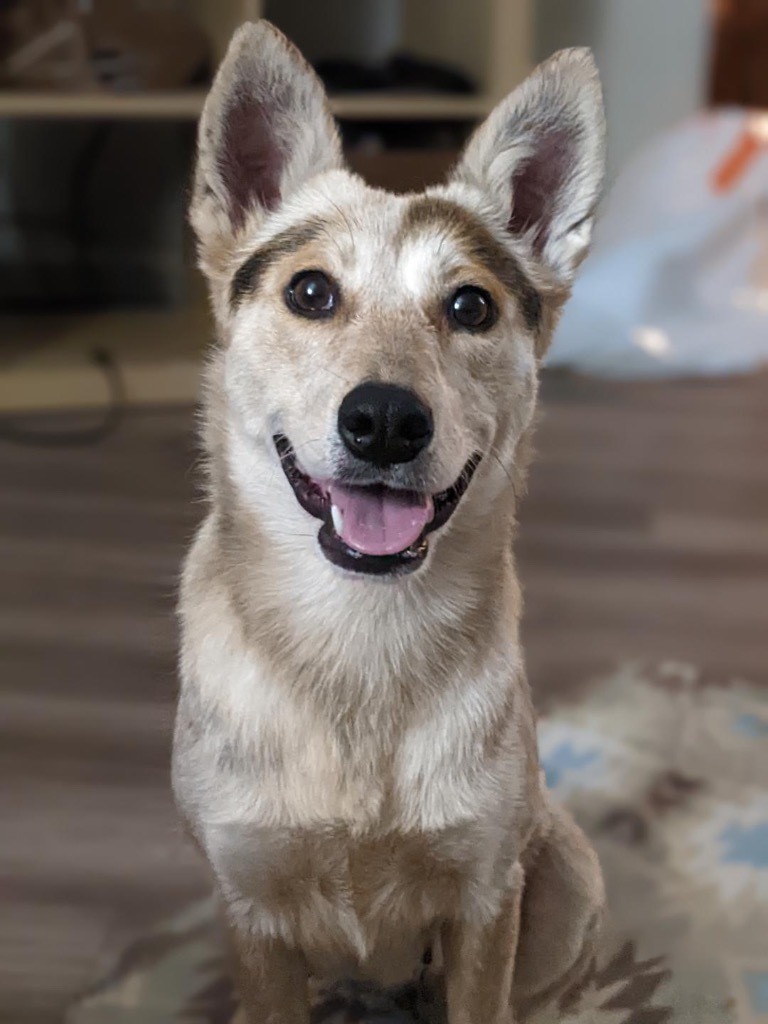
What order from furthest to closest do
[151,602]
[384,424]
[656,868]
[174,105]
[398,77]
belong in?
1. [398,77]
2. [174,105]
3. [656,868]
4. [151,602]
5. [384,424]

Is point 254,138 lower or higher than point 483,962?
higher

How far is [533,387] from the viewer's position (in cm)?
91

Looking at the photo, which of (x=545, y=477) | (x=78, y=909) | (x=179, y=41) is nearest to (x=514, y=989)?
(x=78, y=909)

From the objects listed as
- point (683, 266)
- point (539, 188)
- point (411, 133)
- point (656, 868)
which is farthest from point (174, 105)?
point (656, 868)

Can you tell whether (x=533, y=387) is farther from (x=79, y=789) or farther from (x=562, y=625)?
(x=562, y=625)

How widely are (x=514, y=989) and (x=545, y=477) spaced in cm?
151

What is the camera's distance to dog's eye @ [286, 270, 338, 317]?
0.86 meters

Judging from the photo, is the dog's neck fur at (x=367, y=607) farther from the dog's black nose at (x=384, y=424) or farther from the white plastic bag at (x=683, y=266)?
the white plastic bag at (x=683, y=266)

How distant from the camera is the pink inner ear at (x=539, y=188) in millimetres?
908

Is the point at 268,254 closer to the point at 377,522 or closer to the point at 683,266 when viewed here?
the point at 377,522

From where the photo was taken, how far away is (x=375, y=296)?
857mm

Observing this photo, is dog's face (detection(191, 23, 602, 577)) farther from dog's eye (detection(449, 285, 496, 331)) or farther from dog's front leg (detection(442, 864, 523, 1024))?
dog's front leg (detection(442, 864, 523, 1024))

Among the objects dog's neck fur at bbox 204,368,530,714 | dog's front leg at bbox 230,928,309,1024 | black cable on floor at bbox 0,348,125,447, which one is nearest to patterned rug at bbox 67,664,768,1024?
dog's front leg at bbox 230,928,309,1024

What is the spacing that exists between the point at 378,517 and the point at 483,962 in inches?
14.5
